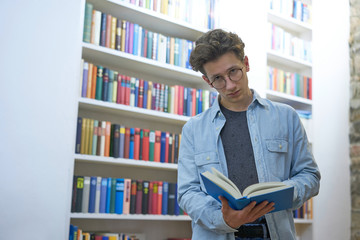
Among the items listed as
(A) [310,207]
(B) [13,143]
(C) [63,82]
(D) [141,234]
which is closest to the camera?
(B) [13,143]

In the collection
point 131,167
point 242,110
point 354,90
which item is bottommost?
point 131,167

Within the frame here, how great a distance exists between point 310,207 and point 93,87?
2.02 metres

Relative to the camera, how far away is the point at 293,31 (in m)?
3.93

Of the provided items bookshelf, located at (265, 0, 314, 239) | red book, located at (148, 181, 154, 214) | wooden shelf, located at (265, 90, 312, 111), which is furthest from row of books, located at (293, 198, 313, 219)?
red book, located at (148, 181, 154, 214)

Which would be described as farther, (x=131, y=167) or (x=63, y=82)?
(x=131, y=167)

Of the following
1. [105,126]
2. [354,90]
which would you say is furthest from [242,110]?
[354,90]

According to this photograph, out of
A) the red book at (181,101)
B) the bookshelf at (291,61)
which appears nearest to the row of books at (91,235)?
the red book at (181,101)

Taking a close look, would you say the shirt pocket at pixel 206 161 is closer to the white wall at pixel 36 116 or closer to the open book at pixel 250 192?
the open book at pixel 250 192

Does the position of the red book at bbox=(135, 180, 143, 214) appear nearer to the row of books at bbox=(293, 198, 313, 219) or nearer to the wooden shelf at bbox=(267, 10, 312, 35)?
the row of books at bbox=(293, 198, 313, 219)

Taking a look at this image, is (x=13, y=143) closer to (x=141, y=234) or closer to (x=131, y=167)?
(x=131, y=167)

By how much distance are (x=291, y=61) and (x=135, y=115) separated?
5.07ft

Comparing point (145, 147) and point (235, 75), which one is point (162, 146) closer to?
point (145, 147)

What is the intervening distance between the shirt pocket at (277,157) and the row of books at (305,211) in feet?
6.76

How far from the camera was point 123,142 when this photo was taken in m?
2.66
